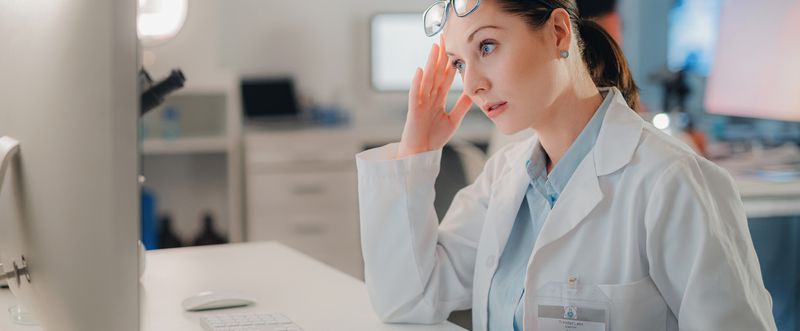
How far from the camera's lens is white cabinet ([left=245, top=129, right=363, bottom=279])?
451 centimetres

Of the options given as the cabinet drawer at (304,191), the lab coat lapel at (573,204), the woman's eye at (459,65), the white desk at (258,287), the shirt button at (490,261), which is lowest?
the cabinet drawer at (304,191)

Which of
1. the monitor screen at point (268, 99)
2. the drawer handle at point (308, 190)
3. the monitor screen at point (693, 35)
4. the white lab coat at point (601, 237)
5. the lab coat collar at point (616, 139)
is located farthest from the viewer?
the monitor screen at point (268, 99)

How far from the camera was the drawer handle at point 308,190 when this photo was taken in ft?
15.0

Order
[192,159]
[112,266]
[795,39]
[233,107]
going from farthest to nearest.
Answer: [192,159]
[233,107]
[795,39]
[112,266]

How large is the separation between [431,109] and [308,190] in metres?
3.08

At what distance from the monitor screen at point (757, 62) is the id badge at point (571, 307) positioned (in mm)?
1907

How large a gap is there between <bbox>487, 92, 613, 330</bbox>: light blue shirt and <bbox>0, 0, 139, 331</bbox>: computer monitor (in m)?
0.73

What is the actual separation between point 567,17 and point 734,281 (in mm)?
463

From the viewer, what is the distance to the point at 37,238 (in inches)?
35.6

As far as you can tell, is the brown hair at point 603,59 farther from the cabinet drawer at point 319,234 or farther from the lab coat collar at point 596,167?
the cabinet drawer at point 319,234

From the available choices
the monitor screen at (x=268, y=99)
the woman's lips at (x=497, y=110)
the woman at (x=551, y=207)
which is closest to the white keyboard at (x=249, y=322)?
the woman at (x=551, y=207)

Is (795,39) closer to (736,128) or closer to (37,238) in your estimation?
(736,128)

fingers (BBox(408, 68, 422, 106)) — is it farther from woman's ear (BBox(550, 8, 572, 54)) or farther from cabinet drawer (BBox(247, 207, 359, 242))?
cabinet drawer (BBox(247, 207, 359, 242))

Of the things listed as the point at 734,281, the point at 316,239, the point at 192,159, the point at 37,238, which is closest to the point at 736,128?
the point at 316,239
